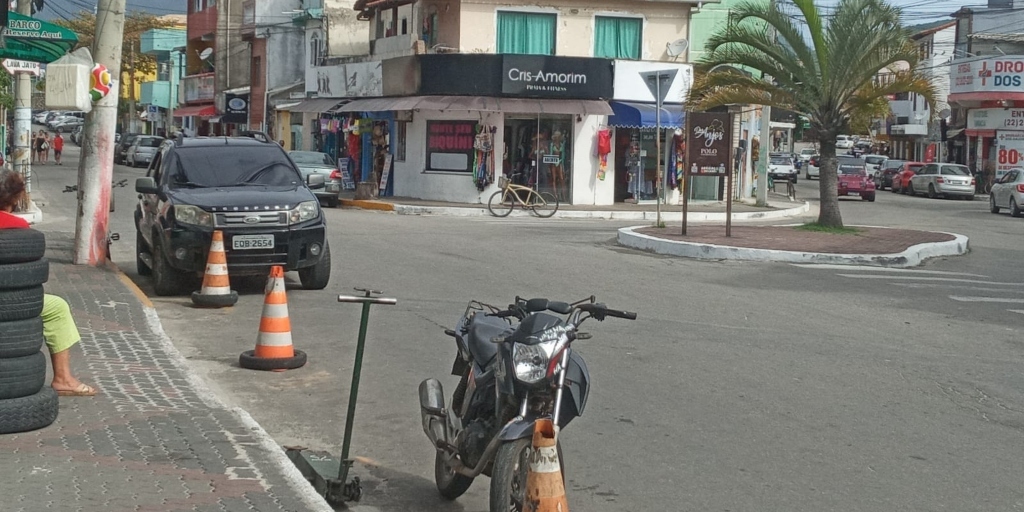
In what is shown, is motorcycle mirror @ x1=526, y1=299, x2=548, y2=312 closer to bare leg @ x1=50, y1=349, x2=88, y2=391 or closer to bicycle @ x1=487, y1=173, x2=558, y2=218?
bare leg @ x1=50, y1=349, x2=88, y2=391

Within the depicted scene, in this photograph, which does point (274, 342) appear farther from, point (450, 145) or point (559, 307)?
point (450, 145)

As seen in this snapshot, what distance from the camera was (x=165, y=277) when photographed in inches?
519

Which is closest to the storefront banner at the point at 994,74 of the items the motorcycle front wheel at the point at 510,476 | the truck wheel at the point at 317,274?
the truck wheel at the point at 317,274

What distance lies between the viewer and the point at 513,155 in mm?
33906

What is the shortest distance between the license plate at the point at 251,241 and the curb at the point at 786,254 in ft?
26.8

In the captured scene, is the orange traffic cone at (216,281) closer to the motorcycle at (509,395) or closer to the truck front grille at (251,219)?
the truck front grille at (251,219)

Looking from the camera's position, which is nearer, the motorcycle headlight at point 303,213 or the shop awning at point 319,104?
the motorcycle headlight at point 303,213

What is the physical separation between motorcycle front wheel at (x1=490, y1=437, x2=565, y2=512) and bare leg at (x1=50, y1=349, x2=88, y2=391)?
139 inches

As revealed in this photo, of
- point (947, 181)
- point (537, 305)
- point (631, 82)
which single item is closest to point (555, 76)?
point (631, 82)

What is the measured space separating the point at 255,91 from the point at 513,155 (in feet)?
78.6

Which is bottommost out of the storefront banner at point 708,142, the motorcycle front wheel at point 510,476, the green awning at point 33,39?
the motorcycle front wheel at point 510,476

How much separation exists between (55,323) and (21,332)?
62 centimetres

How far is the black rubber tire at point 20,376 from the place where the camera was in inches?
257

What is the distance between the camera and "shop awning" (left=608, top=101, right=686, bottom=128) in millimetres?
33969
